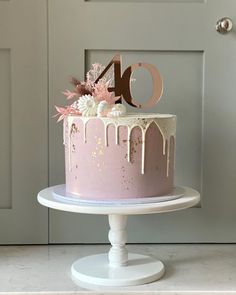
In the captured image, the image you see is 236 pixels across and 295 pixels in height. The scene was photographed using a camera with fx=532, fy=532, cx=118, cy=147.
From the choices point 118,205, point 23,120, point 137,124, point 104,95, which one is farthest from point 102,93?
point 23,120

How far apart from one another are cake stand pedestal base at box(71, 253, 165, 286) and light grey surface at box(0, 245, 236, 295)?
17 mm

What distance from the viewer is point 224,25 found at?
144cm

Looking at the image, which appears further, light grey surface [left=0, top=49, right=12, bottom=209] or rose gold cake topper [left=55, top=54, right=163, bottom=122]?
light grey surface [left=0, top=49, right=12, bottom=209]

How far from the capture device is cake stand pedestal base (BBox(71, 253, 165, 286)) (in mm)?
1163

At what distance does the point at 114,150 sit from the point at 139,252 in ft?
1.33

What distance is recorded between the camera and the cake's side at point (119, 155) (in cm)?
113

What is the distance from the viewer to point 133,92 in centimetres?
144

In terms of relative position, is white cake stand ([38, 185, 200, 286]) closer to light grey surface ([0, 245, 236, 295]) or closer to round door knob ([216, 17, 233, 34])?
light grey surface ([0, 245, 236, 295])

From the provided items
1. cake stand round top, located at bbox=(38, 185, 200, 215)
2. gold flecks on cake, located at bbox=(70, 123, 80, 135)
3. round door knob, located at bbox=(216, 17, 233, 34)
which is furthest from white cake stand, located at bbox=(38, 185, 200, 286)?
round door knob, located at bbox=(216, 17, 233, 34)

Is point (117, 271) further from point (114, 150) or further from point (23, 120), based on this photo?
point (23, 120)

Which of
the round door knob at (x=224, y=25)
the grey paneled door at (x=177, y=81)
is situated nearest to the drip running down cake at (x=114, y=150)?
the grey paneled door at (x=177, y=81)

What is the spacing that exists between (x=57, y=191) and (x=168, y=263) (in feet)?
1.12

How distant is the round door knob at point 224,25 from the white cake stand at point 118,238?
0.47 meters

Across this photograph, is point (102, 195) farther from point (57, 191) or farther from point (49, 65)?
point (49, 65)
